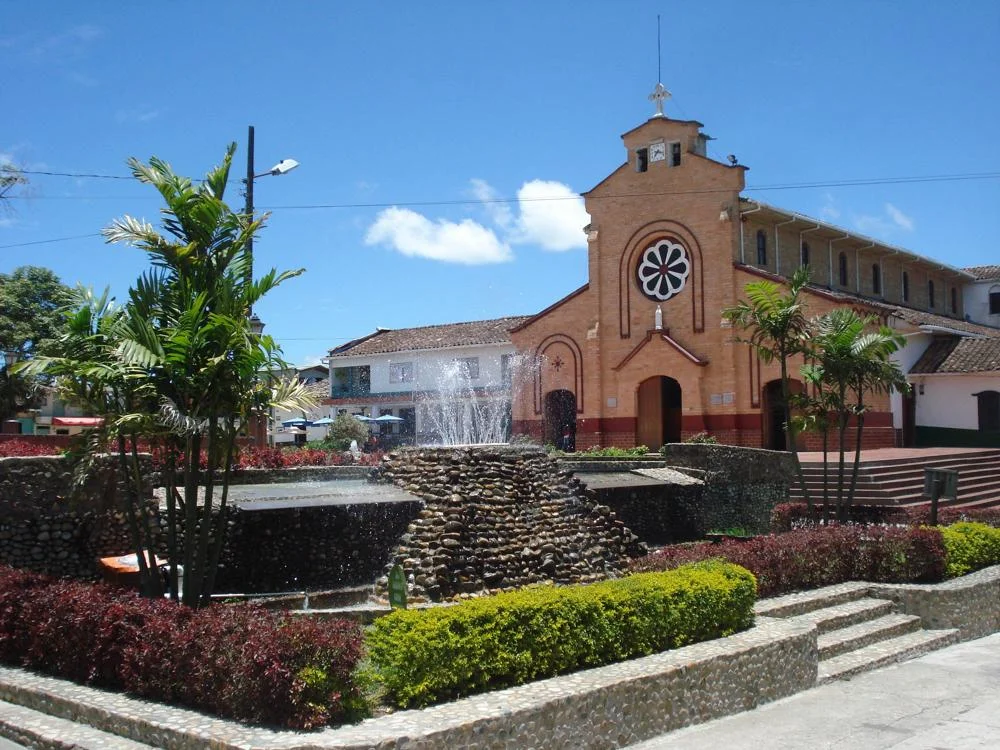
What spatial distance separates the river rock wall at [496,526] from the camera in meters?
15.0

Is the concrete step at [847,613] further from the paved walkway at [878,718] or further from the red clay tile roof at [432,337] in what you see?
the red clay tile roof at [432,337]

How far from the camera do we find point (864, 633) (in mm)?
12617

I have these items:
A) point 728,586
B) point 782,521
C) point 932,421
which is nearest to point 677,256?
point 932,421

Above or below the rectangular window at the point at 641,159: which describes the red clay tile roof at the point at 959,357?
below

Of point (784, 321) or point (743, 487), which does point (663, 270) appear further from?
point (784, 321)

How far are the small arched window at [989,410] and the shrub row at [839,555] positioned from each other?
1925cm

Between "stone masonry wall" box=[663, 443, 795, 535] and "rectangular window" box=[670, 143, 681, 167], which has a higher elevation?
"rectangular window" box=[670, 143, 681, 167]

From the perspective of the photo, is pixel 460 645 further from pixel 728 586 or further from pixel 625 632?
pixel 728 586

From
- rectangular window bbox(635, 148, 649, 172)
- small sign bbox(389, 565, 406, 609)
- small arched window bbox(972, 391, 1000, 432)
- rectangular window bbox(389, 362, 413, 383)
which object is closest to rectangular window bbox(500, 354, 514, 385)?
rectangular window bbox(389, 362, 413, 383)

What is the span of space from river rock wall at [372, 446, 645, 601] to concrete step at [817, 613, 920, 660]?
3473 mm

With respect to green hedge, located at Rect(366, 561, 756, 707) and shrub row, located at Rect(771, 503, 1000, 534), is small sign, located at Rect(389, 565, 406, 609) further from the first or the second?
shrub row, located at Rect(771, 503, 1000, 534)

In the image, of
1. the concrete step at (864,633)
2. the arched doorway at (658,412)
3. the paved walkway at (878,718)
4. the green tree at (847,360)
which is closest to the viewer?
the paved walkway at (878,718)

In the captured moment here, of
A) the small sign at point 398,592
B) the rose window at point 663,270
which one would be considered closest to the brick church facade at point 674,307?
the rose window at point 663,270

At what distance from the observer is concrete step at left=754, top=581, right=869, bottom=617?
1246 cm
